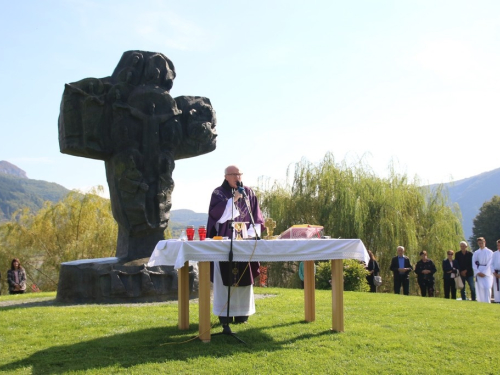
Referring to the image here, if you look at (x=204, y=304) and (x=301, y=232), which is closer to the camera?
(x=204, y=304)

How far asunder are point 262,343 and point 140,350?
52.0 inches

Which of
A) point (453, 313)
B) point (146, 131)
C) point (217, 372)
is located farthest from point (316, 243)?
point (146, 131)

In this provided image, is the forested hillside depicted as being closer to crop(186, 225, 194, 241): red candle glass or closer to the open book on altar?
crop(186, 225, 194, 241): red candle glass

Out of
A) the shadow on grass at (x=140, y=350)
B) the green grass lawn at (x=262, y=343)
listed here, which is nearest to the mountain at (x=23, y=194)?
the green grass lawn at (x=262, y=343)

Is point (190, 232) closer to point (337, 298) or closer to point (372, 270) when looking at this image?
point (337, 298)

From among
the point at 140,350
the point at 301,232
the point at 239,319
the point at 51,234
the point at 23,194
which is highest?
the point at 23,194

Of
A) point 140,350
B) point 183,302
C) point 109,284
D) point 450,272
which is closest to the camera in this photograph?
point 140,350

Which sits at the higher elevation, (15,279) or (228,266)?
(228,266)

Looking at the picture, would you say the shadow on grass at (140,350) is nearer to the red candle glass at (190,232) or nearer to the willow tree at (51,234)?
the red candle glass at (190,232)

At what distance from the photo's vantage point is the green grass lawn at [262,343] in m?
4.88

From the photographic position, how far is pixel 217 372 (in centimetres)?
467

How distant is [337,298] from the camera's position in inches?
245

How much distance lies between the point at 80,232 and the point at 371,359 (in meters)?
18.5

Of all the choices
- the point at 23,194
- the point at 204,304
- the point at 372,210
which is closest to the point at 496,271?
the point at 372,210
